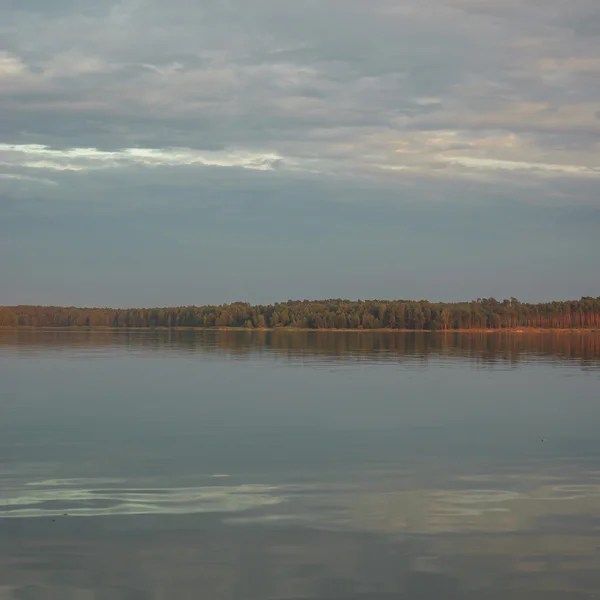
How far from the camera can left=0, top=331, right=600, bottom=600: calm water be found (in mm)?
14148

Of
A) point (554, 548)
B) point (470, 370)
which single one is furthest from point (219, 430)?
point (470, 370)

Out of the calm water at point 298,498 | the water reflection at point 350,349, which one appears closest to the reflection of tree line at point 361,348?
the water reflection at point 350,349

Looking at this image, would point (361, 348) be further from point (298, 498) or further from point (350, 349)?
point (298, 498)

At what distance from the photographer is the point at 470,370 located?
2630 inches

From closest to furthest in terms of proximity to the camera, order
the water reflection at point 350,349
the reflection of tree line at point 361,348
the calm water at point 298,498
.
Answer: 1. the calm water at point 298,498
2. the water reflection at point 350,349
3. the reflection of tree line at point 361,348

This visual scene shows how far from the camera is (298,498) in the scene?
780 inches

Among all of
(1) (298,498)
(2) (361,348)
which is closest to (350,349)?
(2) (361,348)

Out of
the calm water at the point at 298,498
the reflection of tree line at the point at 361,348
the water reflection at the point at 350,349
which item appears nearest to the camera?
the calm water at the point at 298,498

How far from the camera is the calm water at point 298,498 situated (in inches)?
557

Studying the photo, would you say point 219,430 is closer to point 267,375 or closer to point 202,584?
point 202,584

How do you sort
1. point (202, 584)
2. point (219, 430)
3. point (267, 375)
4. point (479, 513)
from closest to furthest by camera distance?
1. point (202, 584)
2. point (479, 513)
3. point (219, 430)
4. point (267, 375)

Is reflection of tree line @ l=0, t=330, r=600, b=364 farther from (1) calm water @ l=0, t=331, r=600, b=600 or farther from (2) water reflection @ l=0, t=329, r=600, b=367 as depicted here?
(1) calm water @ l=0, t=331, r=600, b=600

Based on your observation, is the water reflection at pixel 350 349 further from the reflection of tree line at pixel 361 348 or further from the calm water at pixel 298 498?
the calm water at pixel 298 498

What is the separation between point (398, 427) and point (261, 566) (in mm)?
18804
